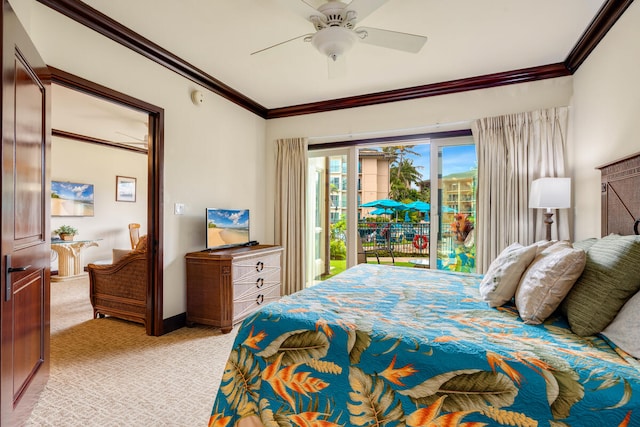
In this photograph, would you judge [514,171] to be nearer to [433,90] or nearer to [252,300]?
[433,90]

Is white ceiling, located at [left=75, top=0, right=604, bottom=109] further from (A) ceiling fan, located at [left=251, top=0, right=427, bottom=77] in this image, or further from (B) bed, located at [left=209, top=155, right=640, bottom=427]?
(B) bed, located at [left=209, top=155, right=640, bottom=427]

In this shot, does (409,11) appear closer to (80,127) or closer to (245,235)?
(245,235)

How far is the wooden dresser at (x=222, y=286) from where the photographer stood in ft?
10.2

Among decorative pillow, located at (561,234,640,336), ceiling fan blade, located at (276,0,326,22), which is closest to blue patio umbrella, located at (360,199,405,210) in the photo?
ceiling fan blade, located at (276,0,326,22)

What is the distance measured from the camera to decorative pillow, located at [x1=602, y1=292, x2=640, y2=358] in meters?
1.10

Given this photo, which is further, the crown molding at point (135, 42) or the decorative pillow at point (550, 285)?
the crown molding at point (135, 42)

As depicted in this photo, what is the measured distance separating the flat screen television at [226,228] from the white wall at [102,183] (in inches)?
162

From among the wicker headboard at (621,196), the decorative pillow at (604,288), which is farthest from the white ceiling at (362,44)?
the decorative pillow at (604,288)

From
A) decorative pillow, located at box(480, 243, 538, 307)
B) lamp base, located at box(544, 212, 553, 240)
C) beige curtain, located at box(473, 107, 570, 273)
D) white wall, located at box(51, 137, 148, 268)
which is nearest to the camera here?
decorative pillow, located at box(480, 243, 538, 307)

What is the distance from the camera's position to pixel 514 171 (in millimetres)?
3346

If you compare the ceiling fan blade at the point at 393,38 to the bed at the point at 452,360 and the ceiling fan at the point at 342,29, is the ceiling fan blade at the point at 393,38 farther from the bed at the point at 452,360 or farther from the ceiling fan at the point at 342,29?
the bed at the point at 452,360

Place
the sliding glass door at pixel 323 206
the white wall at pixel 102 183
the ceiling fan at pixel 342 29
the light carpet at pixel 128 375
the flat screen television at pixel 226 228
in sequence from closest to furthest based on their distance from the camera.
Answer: the light carpet at pixel 128 375, the ceiling fan at pixel 342 29, the flat screen television at pixel 226 228, the sliding glass door at pixel 323 206, the white wall at pixel 102 183

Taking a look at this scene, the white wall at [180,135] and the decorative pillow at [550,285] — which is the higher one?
the white wall at [180,135]

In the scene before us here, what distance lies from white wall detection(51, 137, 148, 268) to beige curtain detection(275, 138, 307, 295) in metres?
4.29
